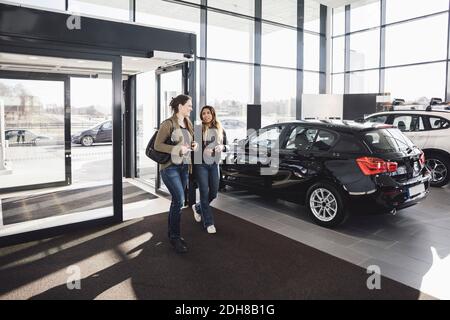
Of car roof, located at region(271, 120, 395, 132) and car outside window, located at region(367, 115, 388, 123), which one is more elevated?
car outside window, located at region(367, 115, 388, 123)

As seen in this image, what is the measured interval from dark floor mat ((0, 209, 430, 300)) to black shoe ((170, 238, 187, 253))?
0.05 m

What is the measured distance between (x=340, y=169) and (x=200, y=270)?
194cm

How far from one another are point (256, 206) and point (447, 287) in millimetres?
2704

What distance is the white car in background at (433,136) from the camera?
19.9ft

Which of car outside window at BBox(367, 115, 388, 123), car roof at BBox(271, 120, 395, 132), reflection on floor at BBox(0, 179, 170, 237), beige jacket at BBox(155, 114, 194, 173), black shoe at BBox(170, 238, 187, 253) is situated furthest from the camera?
car outside window at BBox(367, 115, 388, 123)

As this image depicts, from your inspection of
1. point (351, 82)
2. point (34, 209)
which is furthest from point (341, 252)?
point (351, 82)

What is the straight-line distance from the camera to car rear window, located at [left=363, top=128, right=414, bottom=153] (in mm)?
3869

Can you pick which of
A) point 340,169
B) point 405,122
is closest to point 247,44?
point 405,122

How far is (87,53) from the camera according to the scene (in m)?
3.96

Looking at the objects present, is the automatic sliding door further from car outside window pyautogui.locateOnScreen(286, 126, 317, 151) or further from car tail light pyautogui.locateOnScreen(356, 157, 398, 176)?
car tail light pyautogui.locateOnScreen(356, 157, 398, 176)

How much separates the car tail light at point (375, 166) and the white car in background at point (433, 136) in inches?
121

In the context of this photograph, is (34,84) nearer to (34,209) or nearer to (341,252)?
(34,209)

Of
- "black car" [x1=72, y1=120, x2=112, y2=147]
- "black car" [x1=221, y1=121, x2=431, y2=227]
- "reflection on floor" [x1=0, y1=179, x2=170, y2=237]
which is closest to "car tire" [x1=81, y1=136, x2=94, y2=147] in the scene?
"black car" [x1=72, y1=120, x2=112, y2=147]

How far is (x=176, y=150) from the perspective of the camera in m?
3.23
